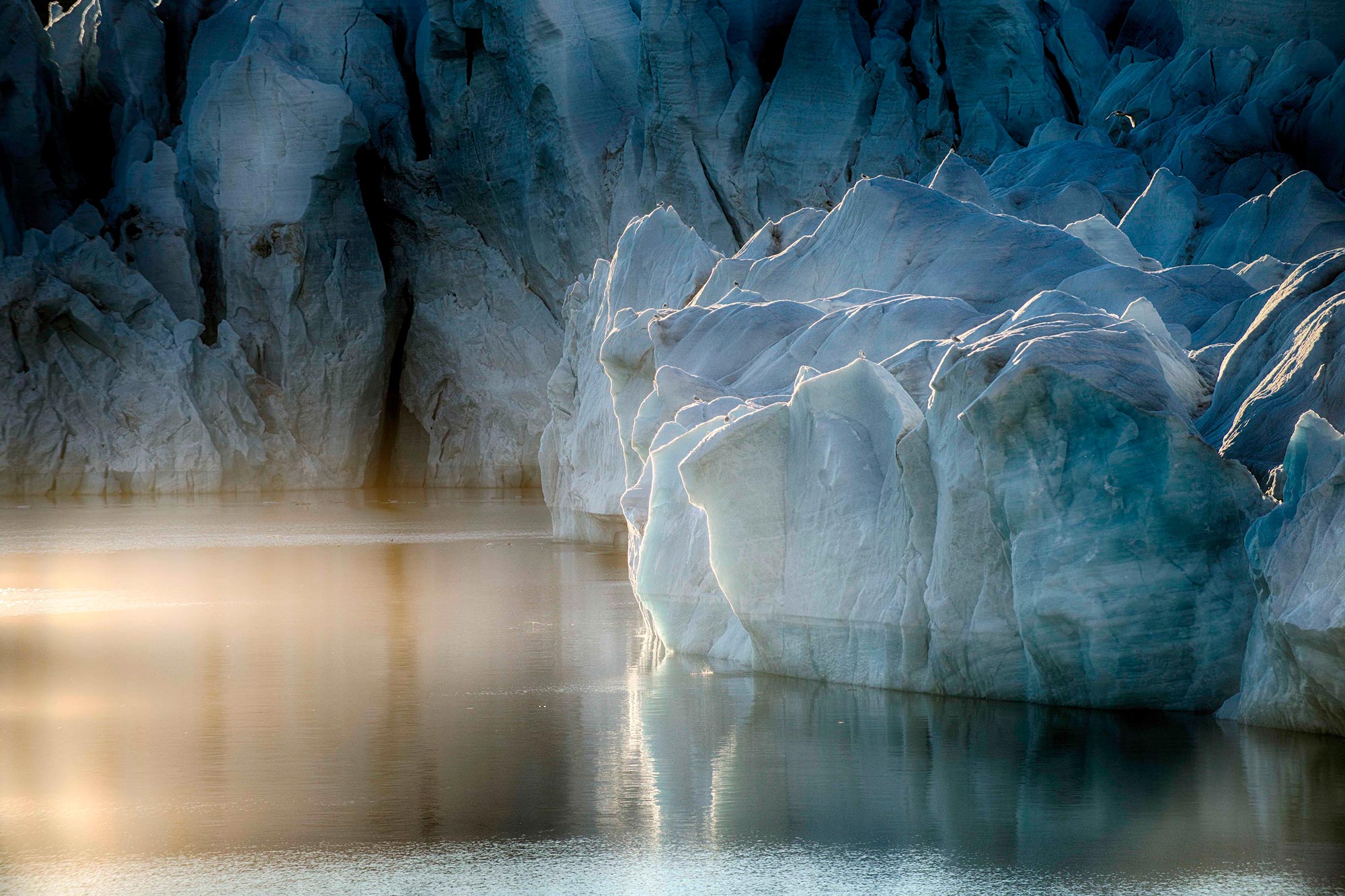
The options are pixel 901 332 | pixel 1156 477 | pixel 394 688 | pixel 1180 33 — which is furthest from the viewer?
pixel 1180 33

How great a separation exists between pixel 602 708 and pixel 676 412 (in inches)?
167

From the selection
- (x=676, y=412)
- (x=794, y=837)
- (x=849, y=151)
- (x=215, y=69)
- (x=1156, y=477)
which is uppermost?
(x=215, y=69)

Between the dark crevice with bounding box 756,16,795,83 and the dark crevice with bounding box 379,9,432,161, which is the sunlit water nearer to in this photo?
the dark crevice with bounding box 756,16,795,83

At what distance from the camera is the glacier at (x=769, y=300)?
861 cm

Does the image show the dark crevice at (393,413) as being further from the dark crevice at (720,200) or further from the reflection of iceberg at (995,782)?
the reflection of iceberg at (995,782)

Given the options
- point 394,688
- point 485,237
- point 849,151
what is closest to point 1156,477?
point 394,688

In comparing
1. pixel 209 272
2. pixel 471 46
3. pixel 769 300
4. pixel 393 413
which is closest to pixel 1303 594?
pixel 769 300

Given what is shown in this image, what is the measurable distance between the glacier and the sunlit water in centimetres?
82

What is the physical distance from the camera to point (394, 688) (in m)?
10.5

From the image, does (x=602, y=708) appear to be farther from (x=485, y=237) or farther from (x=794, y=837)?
(x=485, y=237)

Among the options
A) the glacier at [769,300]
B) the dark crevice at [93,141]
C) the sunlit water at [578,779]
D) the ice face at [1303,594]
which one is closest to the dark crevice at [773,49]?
the glacier at [769,300]

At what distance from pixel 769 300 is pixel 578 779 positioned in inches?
410

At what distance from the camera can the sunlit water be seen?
574cm

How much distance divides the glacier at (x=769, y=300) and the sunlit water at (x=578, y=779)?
822 mm
